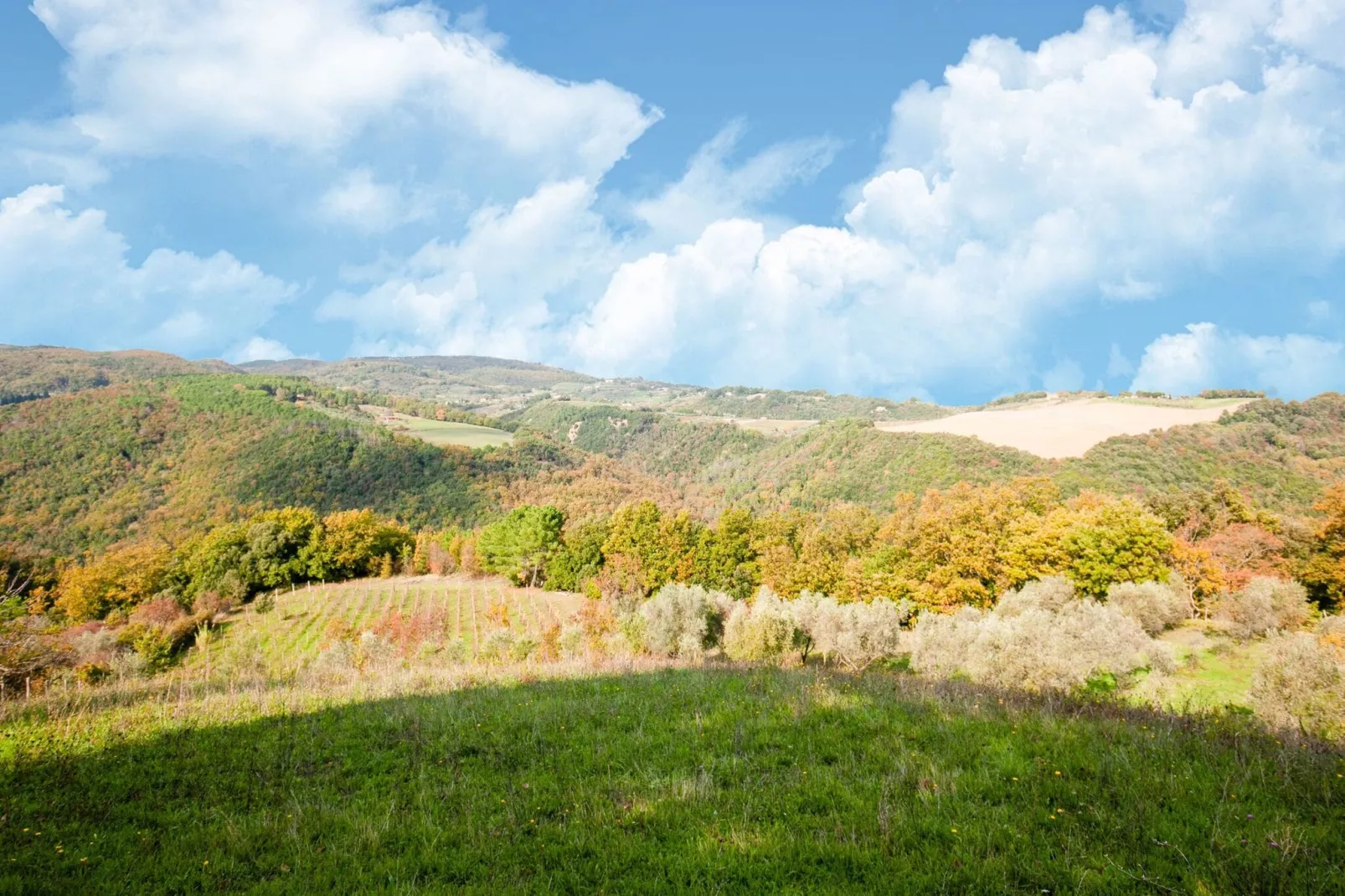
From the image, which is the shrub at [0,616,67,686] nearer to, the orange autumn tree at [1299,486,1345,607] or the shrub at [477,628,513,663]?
the shrub at [477,628,513,663]

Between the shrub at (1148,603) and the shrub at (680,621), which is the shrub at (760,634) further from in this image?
the shrub at (1148,603)

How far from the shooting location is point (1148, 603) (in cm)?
3594

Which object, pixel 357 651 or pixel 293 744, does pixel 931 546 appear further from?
pixel 293 744

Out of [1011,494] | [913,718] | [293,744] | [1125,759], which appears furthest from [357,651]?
[1011,494]

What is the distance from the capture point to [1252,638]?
32781mm

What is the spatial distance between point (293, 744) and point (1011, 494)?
62.0m

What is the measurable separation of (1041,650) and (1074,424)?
392 feet

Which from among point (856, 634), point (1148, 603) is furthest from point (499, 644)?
point (1148, 603)

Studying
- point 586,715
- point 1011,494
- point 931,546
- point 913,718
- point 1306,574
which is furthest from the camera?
point 1011,494

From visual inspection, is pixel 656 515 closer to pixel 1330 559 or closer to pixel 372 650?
pixel 372 650

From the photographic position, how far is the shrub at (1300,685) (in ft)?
46.2

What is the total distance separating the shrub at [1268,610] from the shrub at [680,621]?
3073 centimetres

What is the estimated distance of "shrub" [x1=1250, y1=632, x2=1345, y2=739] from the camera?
46.2 feet

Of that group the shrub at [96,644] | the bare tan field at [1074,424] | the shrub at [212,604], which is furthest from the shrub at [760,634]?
the bare tan field at [1074,424]
